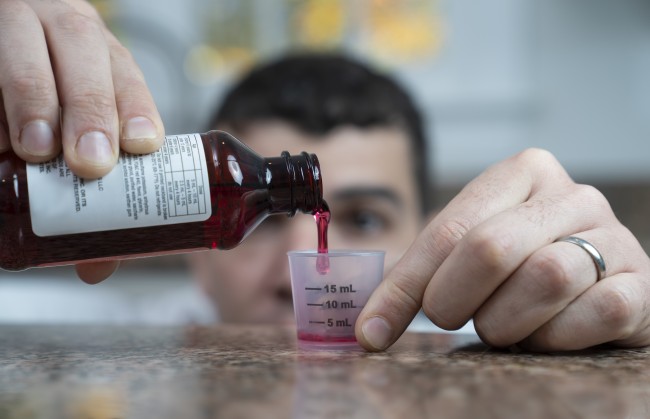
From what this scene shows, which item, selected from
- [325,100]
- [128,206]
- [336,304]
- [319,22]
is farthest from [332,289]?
[319,22]

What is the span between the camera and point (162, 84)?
329 cm

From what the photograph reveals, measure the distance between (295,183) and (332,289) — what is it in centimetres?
12

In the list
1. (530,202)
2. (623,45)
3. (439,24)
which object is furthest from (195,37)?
(530,202)

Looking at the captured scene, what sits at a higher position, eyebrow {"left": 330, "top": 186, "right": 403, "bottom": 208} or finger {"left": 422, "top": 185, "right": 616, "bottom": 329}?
eyebrow {"left": 330, "top": 186, "right": 403, "bottom": 208}

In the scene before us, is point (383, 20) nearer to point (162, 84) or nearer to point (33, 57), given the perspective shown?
point (162, 84)

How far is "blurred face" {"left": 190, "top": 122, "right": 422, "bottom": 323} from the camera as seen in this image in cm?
145

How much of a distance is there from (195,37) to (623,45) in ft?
6.62

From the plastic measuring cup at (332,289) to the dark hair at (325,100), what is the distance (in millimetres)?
865

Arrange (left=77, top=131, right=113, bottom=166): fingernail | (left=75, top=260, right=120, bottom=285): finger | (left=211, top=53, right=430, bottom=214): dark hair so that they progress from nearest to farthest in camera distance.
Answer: (left=77, top=131, right=113, bottom=166): fingernail < (left=75, top=260, right=120, bottom=285): finger < (left=211, top=53, right=430, bottom=214): dark hair

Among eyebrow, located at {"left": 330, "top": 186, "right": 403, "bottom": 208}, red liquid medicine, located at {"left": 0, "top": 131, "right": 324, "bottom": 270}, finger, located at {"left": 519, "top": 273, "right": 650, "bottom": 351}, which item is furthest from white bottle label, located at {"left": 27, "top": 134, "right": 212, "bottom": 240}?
eyebrow, located at {"left": 330, "top": 186, "right": 403, "bottom": 208}

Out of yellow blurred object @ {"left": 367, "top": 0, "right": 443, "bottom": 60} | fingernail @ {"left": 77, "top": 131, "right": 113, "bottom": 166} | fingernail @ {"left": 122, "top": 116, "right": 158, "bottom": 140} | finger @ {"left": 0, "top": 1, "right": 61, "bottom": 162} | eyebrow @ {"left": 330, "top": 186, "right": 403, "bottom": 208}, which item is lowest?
eyebrow @ {"left": 330, "top": 186, "right": 403, "bottom": 208}

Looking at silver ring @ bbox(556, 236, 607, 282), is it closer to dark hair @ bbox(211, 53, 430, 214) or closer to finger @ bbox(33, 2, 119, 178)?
finger @ bbox(33, 2, 119, 178)

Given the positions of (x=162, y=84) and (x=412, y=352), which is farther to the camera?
(x=162, y=84)

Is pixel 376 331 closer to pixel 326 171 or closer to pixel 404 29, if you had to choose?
pixel 326 171
